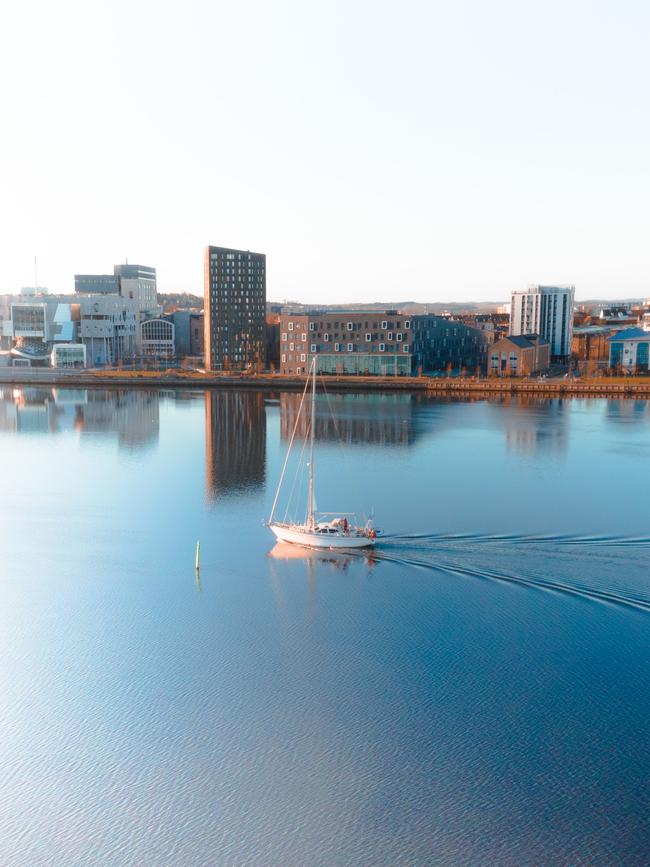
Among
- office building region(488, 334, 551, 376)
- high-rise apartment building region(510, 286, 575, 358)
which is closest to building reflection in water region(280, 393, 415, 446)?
office building region(488, 334, 551, 376)

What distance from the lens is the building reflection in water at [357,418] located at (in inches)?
798

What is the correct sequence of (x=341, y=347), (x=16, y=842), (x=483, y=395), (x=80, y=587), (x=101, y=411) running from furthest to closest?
(x=341, y=347)
(x=483, y=395)
(x=101, y=411)
(x=80, y=587)
(x=16, y=842)

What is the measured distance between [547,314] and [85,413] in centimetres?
2916

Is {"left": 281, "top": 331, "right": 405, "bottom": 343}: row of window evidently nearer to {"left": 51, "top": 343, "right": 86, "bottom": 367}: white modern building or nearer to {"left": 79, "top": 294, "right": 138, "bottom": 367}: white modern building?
{"left": 51, "top": 343, "right": 86, "bottom": 367}: white modern building

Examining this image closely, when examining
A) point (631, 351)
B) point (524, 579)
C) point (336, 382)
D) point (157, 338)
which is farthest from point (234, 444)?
point (157, 338)

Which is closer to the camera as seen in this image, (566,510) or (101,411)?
(566,510)

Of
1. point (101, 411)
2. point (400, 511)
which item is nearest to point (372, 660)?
point (400, 511)

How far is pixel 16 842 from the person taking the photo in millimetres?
5238

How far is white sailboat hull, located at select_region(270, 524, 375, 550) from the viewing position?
1054 centimetres

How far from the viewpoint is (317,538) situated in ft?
35.1

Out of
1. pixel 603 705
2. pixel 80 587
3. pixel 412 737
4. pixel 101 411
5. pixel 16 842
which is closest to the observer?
pixel 16 842

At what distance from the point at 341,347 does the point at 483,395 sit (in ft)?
21.8

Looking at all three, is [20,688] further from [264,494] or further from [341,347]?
[341,347]

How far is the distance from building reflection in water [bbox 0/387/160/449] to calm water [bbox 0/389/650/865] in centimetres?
715
